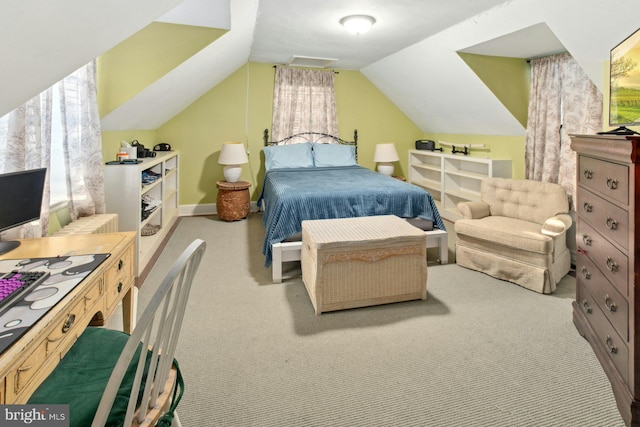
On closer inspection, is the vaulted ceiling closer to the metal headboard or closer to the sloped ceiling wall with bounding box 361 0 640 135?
the sloped ceiling wall with bounding box 361 0 640 135

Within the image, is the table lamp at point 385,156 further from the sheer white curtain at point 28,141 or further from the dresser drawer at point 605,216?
the sheer white curtain at point 28,141

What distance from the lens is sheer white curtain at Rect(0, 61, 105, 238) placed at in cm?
205

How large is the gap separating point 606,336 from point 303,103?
4.73 m

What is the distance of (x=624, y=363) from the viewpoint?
5.02 feet

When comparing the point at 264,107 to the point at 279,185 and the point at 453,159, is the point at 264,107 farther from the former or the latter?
the point at 453,159

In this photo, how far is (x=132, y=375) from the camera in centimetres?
105

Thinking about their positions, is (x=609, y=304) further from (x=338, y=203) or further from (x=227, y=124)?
(x=227, y=124)

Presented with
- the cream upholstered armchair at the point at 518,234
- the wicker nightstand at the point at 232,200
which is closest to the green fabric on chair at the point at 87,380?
the cream upholstered armchair at the point at 518,234

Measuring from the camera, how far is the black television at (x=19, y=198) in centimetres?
156

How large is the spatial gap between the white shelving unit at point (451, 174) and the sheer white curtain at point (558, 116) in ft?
1.46

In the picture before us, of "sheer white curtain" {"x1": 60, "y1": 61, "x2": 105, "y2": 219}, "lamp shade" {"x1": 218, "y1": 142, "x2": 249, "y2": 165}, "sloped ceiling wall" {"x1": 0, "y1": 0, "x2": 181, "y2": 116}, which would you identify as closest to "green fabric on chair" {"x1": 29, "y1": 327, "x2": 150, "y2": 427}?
"sloped ceiling wall" {"x1": 0, "y1": 0, "x2": 181, "y2": 116}

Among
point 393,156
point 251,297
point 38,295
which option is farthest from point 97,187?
point 393,156

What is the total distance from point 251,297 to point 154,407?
172 centimetres

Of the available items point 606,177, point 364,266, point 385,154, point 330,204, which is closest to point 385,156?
point 385,154
